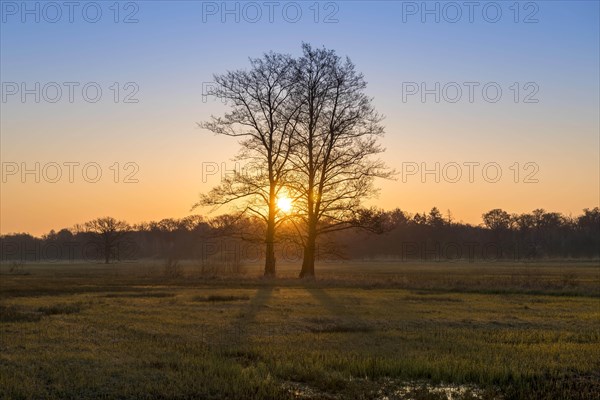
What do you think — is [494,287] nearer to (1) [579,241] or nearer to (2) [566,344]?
(2) [566,344]

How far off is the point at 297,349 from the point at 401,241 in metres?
122

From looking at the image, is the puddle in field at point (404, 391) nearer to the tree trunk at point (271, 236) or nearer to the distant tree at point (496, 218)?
the tree trunk at point (271, 236)

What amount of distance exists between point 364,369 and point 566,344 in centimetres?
575

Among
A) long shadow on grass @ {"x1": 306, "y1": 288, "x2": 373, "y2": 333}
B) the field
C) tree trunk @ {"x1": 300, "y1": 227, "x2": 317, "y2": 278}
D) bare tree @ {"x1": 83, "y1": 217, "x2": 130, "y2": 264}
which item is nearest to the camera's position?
the field

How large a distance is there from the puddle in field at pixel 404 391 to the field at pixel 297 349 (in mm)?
32

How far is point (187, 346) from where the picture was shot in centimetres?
1329

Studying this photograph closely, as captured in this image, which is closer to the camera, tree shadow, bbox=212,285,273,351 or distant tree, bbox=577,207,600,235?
tree shadow, bbox=212,285,273,351

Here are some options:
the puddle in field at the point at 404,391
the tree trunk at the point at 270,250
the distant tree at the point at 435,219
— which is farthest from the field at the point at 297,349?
the distant tree at the point at 435,219

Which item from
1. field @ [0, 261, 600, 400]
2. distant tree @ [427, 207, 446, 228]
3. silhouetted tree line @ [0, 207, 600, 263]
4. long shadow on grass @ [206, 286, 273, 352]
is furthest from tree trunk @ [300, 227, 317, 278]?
distant tree @ [427, 207, 446, 228]

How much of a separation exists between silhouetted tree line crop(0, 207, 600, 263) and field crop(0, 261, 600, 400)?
208 feet

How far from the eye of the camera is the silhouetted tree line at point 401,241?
380 feet

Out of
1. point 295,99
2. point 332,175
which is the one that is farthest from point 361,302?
point 295,99

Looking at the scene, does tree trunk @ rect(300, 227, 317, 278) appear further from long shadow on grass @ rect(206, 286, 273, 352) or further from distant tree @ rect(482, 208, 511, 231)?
distant tree @ rect(482, 208, 511, 231)

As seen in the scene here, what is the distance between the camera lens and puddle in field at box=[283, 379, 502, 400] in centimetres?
941
